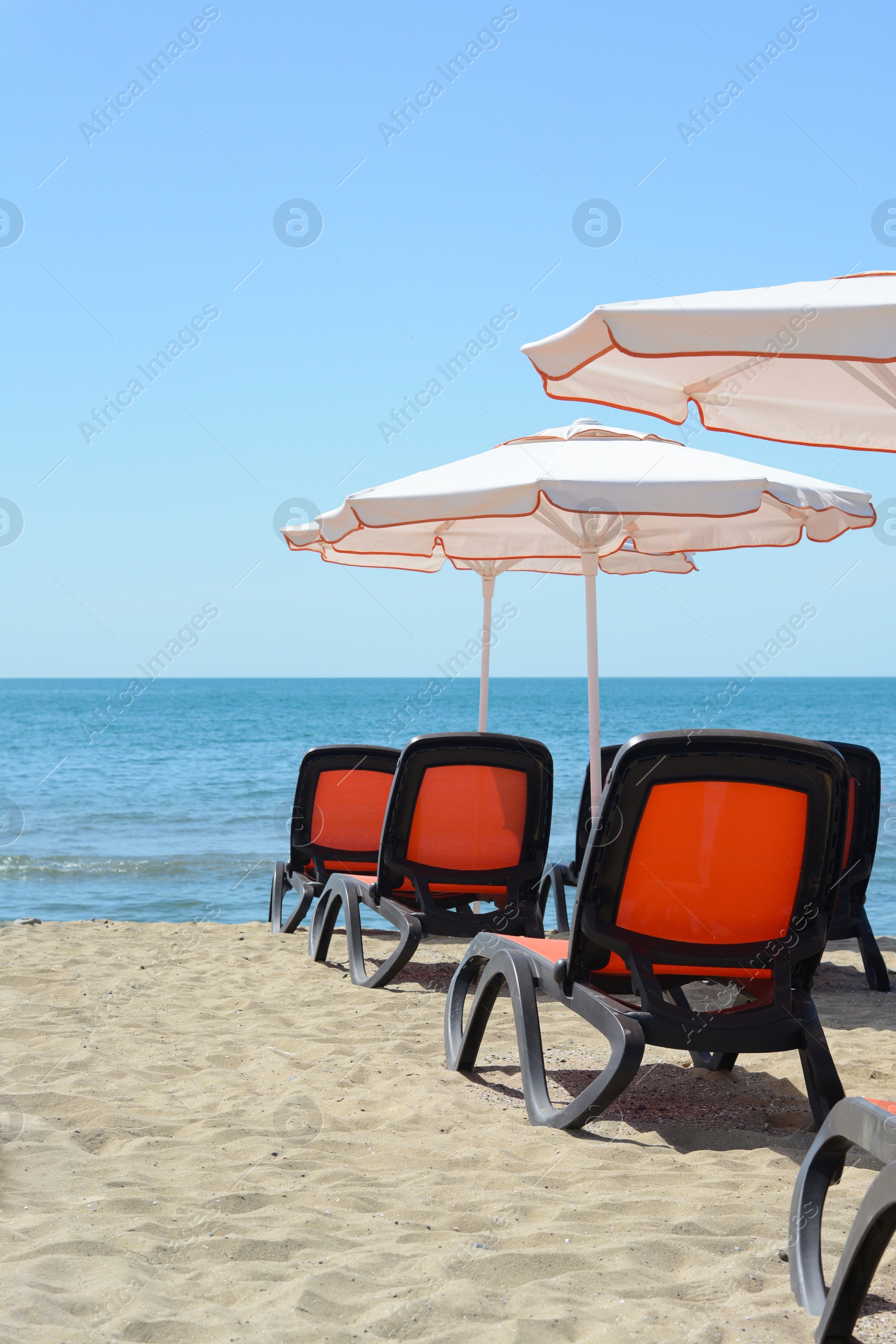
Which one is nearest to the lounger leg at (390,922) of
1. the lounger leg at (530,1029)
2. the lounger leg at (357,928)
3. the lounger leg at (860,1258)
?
the lounger leg at (357,928)

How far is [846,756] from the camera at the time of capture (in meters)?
5.49

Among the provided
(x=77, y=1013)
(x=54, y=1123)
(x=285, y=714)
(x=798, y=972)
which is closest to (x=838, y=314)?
(x=798, y=972)

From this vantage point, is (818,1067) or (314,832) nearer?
(818,1067)

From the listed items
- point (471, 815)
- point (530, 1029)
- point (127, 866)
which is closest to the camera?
point (530, 1029)

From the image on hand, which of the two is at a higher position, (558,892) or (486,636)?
(486,636)

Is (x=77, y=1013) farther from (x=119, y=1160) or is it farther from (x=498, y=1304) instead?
(x=498, y=1304)

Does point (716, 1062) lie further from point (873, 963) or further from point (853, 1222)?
point (853, 1222)

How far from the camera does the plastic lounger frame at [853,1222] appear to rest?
1.84m

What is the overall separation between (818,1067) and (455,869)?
2256 millimetres

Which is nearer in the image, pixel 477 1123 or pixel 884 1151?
pixel 884 1151

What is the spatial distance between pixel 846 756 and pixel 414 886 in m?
2.31

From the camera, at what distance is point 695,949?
10.4 ft

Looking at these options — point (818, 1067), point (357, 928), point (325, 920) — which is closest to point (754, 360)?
point (818, 1067)

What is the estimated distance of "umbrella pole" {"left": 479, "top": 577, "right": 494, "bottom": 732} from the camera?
26.5ft
